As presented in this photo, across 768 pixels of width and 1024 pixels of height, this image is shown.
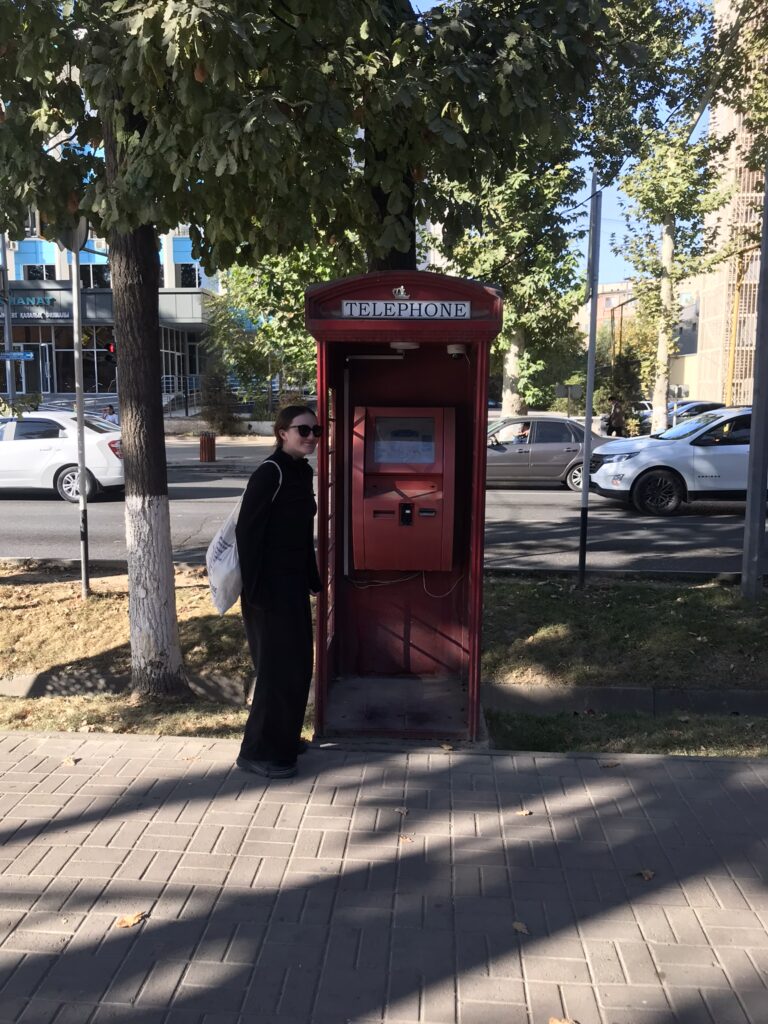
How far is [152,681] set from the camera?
5.82 m

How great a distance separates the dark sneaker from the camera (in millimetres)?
4340

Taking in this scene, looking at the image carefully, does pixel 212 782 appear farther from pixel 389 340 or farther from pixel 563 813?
pixel 389 340

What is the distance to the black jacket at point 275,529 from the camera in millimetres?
4195

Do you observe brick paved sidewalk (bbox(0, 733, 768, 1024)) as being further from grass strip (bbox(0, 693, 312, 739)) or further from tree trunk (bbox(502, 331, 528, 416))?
tree trunk (bbox(502, 331, 528, 416))

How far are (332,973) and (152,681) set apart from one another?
3181 millimetres

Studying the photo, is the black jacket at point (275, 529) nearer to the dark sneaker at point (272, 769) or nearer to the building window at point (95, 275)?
the dark sneaker at point (272, 769)

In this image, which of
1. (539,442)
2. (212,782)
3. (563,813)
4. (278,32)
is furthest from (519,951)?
(539,442)

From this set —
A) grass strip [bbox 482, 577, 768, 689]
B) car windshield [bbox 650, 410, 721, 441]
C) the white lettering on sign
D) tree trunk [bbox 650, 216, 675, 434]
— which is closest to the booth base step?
grass strip [bbox 482, 577, 768, 689]

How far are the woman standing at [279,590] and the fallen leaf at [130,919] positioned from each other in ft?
3.80

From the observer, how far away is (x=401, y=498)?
509 centimetres

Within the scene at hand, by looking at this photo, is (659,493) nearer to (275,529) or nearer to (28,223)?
(28,223)

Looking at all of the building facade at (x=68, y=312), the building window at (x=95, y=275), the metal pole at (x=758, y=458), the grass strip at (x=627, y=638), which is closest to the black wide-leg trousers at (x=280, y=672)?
the grass strip at (x=627, y=638)

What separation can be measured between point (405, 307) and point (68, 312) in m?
45.1

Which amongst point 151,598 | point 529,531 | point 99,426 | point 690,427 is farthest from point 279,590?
point 99,426
